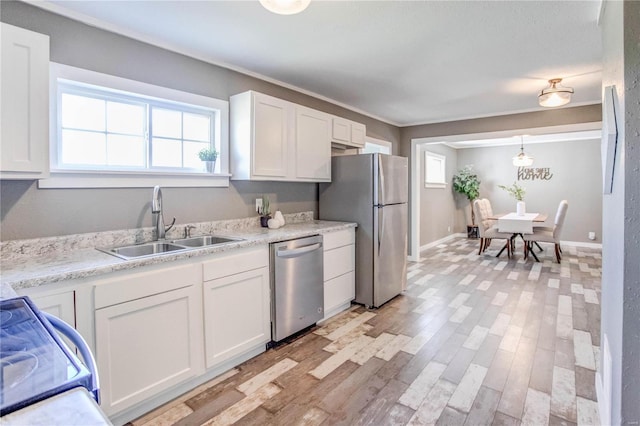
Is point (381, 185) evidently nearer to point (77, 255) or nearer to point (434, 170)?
point (77, 255)

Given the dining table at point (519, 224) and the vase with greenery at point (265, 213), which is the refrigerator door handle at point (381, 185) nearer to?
the vase with greenery at point (265, 213)

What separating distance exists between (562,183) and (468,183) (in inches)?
74.2

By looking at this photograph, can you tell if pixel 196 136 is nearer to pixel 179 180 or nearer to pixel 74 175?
pixel 179 180

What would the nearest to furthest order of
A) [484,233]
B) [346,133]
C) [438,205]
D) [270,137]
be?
[270,137], [346,133], [484,233], [438,205]

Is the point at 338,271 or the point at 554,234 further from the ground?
the point at 554,234

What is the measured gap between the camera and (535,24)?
7.63 feet

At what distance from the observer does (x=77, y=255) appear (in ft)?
6.33

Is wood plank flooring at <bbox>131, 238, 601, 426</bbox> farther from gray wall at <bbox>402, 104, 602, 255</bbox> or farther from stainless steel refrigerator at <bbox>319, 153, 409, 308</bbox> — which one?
gray wall at <bbox>402, 104, 602, 255</bbox>

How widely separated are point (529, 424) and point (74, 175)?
299 cm

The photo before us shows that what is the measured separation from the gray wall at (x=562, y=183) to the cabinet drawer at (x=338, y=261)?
20.2 feet

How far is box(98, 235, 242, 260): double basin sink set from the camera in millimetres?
2205

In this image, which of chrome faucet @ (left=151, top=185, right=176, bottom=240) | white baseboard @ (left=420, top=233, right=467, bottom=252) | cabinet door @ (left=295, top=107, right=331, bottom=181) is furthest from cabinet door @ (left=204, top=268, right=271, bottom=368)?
white baseboard @ (left=420, top=233, right=467, bottom=252)

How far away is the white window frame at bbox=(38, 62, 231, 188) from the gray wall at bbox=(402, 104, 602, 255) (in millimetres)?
3659

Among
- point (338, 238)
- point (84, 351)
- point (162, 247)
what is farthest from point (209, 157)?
point (84, 351)
